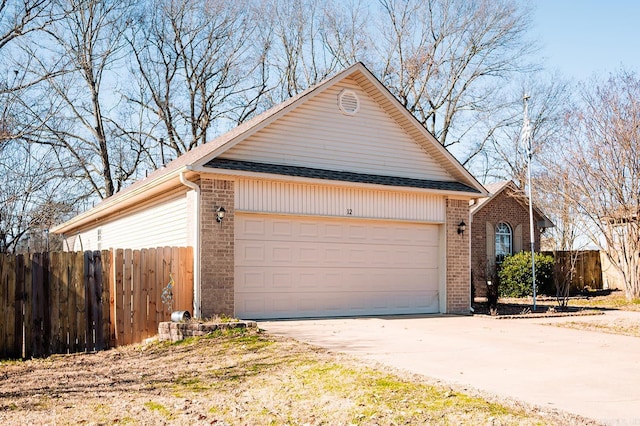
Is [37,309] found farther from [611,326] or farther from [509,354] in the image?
[611,326]

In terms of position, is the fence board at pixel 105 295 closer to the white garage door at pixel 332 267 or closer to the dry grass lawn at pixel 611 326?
the white garage door at pixel 332 267

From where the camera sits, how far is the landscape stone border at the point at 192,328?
35.8ft

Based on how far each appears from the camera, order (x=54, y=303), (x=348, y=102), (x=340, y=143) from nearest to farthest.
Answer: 1. (x=54, y=303)
2. (x=340, y=143)
3. (x=348, y=102)

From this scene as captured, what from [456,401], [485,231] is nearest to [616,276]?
[485,231]

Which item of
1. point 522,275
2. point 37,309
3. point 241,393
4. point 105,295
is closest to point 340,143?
point 105,295

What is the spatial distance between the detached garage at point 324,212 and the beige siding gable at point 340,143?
0.03m

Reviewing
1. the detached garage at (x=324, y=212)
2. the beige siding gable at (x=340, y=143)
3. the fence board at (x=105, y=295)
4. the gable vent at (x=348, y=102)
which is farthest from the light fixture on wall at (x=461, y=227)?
the fence board at (x=105, y=295)

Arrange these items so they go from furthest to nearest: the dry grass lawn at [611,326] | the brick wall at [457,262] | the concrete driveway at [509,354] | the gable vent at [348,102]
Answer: the brick wall at [457,262], the gable vent at [348,102], the dry grass lawn at [611,326], the concrete driveway at [509,354]

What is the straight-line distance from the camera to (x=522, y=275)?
945 inches

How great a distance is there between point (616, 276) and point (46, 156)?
23.7 metres

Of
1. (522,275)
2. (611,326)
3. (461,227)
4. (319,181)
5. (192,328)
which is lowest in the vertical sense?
(611,326)

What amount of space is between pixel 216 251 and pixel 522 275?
586 inches

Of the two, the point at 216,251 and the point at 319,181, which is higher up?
the point at 319,181

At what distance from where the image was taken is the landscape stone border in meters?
10.9
